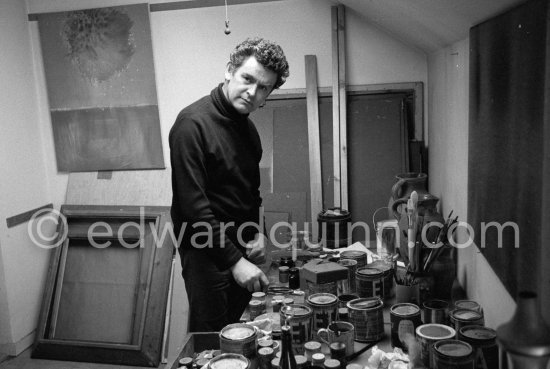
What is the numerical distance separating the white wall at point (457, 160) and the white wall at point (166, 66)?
453 millimetres

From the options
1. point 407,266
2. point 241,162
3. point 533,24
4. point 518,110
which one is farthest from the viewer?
point 241,162

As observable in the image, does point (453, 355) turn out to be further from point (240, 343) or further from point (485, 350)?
point (240, 343)

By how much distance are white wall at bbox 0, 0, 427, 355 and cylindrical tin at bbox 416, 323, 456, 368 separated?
208 cm

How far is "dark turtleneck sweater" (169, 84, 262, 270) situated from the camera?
1893mm

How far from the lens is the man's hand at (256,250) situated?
2135mm

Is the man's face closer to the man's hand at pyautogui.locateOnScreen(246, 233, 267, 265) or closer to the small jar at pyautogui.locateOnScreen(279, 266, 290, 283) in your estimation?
the man's hand at pyautogui.locateOnScreen(246, 233, 267, 265)

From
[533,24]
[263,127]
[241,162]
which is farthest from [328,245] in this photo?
[533,24]

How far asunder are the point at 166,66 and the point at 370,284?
2.22 metres

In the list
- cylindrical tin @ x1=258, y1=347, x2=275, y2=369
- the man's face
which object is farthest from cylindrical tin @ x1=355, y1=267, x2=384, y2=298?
the man's face

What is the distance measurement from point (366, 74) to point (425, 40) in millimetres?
655

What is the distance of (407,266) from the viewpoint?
67.0 inches

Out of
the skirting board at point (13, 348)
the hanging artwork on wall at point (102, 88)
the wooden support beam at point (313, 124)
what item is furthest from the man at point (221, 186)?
the skirting board at point (13, 348)

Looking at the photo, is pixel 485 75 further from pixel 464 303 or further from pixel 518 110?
A: pixel 464 303

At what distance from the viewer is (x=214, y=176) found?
2.04m
